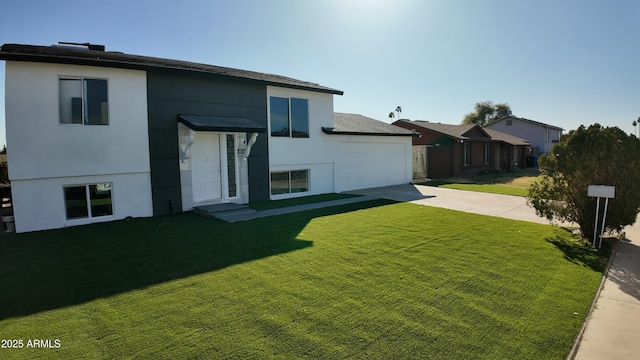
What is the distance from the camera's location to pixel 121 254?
21.6 ft

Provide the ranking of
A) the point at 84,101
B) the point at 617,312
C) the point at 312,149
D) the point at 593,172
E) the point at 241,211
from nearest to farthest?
1. the point at 617,312
2. the point at 593,172
3. the point at 84,101
4. the point at 241,211
5. the point at 312,149

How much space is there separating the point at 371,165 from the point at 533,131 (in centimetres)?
3105

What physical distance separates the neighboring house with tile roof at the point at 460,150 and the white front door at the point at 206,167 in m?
16.7

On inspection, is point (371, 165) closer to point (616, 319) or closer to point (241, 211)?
point (241, 211)

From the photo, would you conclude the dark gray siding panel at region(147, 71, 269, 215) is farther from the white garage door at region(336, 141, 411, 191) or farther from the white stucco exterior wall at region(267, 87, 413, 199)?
the white garage door at region(336, 141, 411, 191)

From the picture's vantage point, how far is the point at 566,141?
753 centimetres

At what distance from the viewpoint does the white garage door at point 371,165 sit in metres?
16.4

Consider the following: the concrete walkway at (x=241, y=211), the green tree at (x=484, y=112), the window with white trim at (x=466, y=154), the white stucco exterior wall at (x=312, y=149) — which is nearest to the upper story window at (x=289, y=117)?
the white stucco exterior wall at (x=312, y=149)

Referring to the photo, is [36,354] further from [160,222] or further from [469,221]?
[469,221]

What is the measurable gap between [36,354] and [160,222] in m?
6.44

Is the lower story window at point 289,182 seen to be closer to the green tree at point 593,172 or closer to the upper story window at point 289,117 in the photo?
the upper story window at point 289,117

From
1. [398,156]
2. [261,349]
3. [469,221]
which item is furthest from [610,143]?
[398,156]

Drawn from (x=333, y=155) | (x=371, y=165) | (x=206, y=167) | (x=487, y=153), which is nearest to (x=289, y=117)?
(x=333, y=155)

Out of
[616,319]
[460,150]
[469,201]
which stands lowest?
[616,319]
